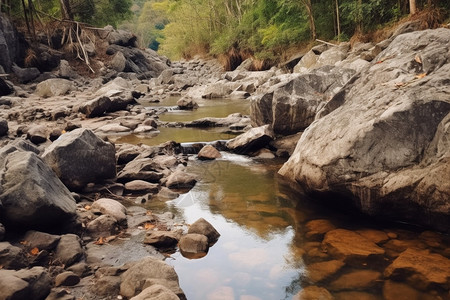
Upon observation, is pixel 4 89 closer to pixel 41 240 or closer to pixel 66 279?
pixel 41 240

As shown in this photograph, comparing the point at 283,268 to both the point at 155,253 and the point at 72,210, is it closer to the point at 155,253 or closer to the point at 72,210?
the point at 155,253

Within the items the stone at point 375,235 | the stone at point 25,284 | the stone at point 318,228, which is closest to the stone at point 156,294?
the stone at point 25,284

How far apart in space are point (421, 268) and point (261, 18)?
22.1 meters

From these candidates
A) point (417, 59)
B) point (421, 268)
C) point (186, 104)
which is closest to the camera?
point (421, 268)

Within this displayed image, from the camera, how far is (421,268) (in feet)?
10.6

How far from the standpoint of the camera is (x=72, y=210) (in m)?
3.81

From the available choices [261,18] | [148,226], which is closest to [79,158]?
[148,226]

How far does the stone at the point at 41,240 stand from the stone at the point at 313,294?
6.75ft

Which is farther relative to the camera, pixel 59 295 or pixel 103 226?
pixel 103 226

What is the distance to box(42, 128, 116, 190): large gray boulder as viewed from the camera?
5.00 meters

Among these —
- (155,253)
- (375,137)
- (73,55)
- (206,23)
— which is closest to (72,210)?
(155,253)

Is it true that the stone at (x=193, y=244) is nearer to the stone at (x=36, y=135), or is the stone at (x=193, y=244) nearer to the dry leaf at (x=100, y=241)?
the dry leaf at (x=100, y=241)

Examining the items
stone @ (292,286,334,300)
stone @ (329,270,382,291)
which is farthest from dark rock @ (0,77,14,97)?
stone @ (329,270,382,291)

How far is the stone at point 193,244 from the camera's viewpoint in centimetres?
369
